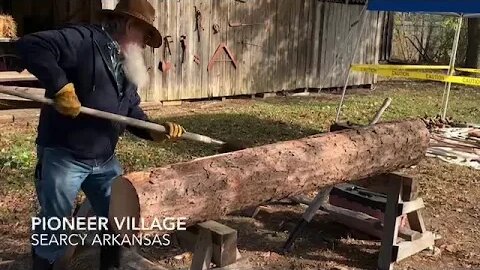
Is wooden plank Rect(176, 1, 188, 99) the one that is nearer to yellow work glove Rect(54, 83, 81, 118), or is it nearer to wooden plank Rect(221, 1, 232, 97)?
wooden plank Rect(221, 1, 232, 97)

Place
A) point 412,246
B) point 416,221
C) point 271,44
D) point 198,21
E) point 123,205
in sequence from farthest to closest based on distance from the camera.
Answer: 1. point 271,44
2. point 198,21
3. point 416,221
4. point 412,246
5. point 123,205

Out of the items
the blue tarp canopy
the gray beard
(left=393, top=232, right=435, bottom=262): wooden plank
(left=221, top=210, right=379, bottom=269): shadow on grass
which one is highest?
the blue tarp canopy

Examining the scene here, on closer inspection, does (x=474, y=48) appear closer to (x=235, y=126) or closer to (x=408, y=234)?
(x=235, y=126)

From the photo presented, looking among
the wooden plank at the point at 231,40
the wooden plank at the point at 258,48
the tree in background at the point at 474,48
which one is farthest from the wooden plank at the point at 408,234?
the tree in background at the point at 474,48

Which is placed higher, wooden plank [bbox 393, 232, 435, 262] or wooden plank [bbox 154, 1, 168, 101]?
wooden plank [bbox 154, 1, 168, 101]

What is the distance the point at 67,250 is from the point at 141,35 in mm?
1493

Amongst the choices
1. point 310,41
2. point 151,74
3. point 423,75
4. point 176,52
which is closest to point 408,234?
point 423,75

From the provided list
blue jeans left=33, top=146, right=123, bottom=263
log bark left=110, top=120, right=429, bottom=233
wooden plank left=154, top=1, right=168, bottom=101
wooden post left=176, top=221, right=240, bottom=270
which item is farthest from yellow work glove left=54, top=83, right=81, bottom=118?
wooden plank left=154, top=1, right=168, bottom=101

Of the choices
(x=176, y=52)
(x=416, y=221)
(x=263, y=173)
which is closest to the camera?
(x=263, y=173)

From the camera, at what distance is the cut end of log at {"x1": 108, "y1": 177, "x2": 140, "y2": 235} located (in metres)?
2.97

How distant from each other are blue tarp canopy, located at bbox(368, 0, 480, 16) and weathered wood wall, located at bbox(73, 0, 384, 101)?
302 cm

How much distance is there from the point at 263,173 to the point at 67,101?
4.19 ft

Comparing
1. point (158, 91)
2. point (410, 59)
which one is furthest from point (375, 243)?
point (410, 59)

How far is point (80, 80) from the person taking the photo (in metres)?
3.29
